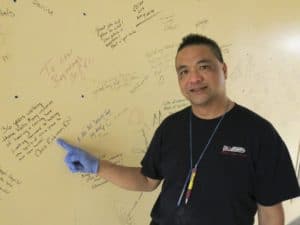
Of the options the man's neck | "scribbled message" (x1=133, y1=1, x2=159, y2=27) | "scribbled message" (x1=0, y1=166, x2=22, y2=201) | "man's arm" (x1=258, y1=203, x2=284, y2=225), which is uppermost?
"scribbled message" (x1=133, y1=1, x2=159, y2=27)

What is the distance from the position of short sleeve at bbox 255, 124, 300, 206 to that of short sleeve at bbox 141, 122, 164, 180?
386 mm

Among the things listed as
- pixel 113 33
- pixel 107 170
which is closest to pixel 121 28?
pixel 113 33

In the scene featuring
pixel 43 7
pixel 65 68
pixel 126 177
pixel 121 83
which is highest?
pixel 43 7

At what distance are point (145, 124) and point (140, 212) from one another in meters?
0.41

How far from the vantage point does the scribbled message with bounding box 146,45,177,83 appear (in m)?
1.58

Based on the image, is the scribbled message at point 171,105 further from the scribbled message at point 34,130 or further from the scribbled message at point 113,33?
the scribbled message at point 34,130

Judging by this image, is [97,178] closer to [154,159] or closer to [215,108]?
[154,159]

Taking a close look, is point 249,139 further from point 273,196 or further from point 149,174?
point 149,174

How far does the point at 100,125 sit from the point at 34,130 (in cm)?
27

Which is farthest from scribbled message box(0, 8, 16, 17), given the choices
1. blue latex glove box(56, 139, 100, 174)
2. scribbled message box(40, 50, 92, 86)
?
blue latex glove box(56, 139, 100, 174)

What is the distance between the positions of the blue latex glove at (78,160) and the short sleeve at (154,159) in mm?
213

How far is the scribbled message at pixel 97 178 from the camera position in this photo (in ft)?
4.68

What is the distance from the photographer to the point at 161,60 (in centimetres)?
161

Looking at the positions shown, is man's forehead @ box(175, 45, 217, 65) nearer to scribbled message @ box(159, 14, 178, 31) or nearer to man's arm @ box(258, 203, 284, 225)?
scribbled message @ box(159, 14, 178, 31)
